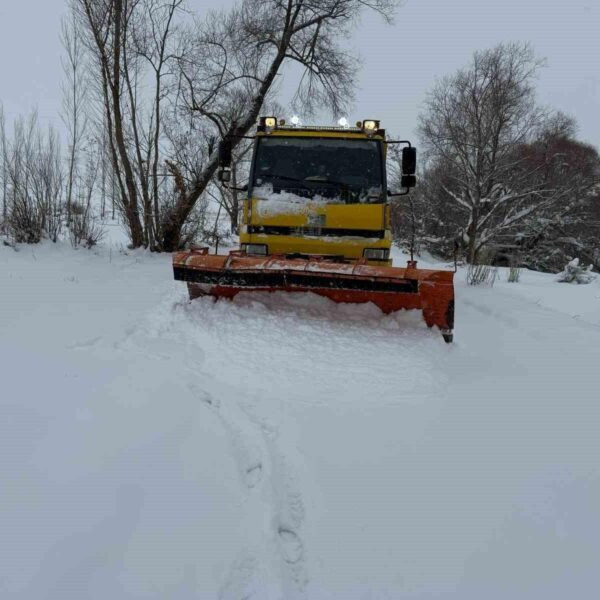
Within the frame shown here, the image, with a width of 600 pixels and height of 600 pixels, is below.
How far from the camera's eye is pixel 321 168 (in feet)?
19.3

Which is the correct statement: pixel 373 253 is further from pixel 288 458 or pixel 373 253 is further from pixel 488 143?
pixel 488 143

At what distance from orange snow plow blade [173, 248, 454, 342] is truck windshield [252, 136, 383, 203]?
44.3 inches

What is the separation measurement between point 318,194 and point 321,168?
41cm

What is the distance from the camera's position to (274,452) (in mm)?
2854

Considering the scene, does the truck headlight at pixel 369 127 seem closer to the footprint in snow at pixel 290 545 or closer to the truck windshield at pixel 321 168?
the truck windshield at pixel 321 168

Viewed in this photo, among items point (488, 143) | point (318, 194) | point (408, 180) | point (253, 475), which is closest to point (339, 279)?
point (318, 194)

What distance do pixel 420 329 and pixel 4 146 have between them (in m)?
9.15

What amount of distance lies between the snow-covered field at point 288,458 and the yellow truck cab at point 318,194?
935mm

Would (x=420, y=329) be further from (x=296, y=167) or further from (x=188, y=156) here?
Answer: (x=188, y=156)

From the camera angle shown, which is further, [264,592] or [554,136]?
[554,136]

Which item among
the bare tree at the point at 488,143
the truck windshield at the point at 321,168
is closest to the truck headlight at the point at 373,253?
the truck windshield at the point at 321,168

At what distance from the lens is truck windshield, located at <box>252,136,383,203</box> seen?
5.76m

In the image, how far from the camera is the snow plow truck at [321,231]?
4.75 m

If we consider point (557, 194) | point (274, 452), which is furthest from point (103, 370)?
point (557, 194)
